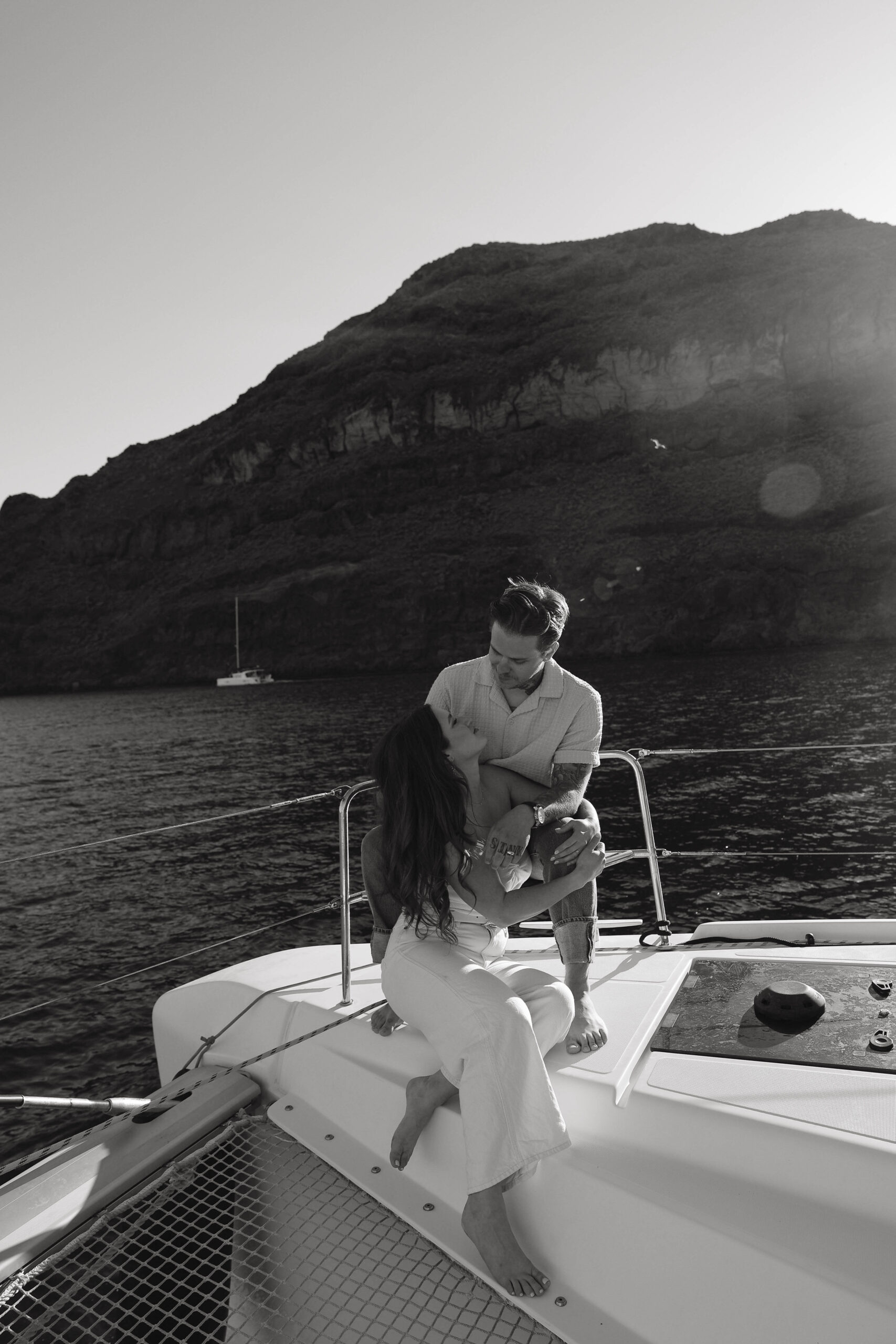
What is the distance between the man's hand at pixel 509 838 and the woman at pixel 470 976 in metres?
0.07

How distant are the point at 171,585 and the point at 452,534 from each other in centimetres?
3174

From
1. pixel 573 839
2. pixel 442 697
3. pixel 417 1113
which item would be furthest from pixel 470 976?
pixel 442 697

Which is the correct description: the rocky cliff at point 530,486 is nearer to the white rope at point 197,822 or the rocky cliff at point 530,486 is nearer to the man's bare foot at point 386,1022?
the white rope at point 197,822

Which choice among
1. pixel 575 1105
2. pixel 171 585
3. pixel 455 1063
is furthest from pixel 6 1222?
pixel 171 585

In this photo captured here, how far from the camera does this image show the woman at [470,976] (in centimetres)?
214

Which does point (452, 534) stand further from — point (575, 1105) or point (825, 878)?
point (575, 1105)

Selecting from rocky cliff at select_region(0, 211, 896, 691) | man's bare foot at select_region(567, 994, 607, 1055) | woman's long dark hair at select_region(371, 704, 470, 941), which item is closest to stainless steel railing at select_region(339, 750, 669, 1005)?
woman's long dark hair at select_region(371, 704, 470, 941)

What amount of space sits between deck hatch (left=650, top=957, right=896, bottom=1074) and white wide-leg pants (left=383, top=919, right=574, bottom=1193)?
1.27 feet

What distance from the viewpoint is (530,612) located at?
2836mm

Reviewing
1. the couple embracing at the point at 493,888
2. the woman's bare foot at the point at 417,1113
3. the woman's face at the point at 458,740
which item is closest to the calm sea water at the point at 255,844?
the couple embracing at the point at 493,888

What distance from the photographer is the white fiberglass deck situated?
1808mm

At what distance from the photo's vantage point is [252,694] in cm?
5988

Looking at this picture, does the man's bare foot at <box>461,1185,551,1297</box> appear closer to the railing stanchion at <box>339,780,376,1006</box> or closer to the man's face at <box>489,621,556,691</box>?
the railing stanchion at <box>339,780,376,1006</box>

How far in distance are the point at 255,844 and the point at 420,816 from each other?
13.7 meters
